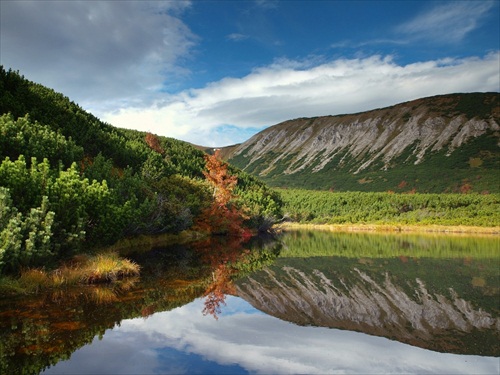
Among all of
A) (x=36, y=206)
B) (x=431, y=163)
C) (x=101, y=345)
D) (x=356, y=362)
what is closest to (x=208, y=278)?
(x=36, y=206)

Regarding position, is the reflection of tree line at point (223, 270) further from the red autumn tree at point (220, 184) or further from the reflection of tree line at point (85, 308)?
the red autumn tree at point (220, 184)

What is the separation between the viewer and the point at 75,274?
1991cm

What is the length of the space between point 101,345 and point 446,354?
8713 mm

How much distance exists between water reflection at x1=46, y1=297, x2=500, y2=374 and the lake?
1.0 inches

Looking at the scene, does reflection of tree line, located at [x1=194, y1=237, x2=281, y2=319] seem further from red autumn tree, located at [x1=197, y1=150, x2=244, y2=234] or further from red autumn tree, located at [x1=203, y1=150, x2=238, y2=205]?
red autumn tree, located at [x1=203, y1=150, x2=238, y2=205]

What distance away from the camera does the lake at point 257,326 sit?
34.1ft

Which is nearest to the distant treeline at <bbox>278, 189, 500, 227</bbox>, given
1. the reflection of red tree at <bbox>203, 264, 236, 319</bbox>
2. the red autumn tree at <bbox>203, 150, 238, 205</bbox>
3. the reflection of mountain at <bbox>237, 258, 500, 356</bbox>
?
the red autumn tree at <bbox>203, 150, 238, 205</bbox>

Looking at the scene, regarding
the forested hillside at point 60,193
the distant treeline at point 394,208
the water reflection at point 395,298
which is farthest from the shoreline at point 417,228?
the water reflection at point 395,298

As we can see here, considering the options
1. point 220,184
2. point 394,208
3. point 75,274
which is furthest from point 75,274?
point 394,208

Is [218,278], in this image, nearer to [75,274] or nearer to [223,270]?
[223,270]

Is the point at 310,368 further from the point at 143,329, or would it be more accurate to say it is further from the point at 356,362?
the point at 143,329

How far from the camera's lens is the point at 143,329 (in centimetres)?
1320

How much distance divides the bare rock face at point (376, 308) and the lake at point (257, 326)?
0.04 metres

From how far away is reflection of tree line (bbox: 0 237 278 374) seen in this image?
1066 cm
